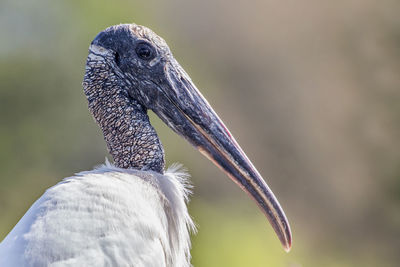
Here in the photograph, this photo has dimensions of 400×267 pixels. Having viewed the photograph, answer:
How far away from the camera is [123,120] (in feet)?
6.45

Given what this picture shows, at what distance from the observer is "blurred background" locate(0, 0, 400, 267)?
16.4 feet

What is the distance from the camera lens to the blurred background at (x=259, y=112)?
500 cm

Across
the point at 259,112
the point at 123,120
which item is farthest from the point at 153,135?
the point at 259,112

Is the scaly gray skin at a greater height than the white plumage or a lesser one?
greater

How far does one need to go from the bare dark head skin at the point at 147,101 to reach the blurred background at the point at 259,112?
2.56m

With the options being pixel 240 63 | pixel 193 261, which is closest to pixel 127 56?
pixel 193 261

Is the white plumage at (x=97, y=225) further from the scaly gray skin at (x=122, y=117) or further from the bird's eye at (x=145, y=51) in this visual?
the bird's eye at (x=145, y=51)

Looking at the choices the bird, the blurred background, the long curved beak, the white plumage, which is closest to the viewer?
the white plumage

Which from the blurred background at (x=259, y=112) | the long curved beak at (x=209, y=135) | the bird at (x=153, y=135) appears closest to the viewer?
the bird at (x=153, y=135)

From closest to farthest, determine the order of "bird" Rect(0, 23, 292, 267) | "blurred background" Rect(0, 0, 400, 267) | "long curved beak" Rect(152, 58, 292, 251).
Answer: "bird" Rect(0, 23, 292, 267) < "long curved beak" Rect(152, 58, 292, 251) < "blurred background" Rect(0, 0, 400, 267)

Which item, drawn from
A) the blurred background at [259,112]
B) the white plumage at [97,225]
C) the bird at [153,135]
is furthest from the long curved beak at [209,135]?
the blurred background at [259,112]

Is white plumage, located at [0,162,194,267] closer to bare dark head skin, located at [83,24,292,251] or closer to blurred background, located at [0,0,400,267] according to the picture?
bare dark head skin, located at [83,24,292,251]

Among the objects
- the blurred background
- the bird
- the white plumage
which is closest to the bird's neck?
the bird

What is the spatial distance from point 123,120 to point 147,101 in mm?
101
